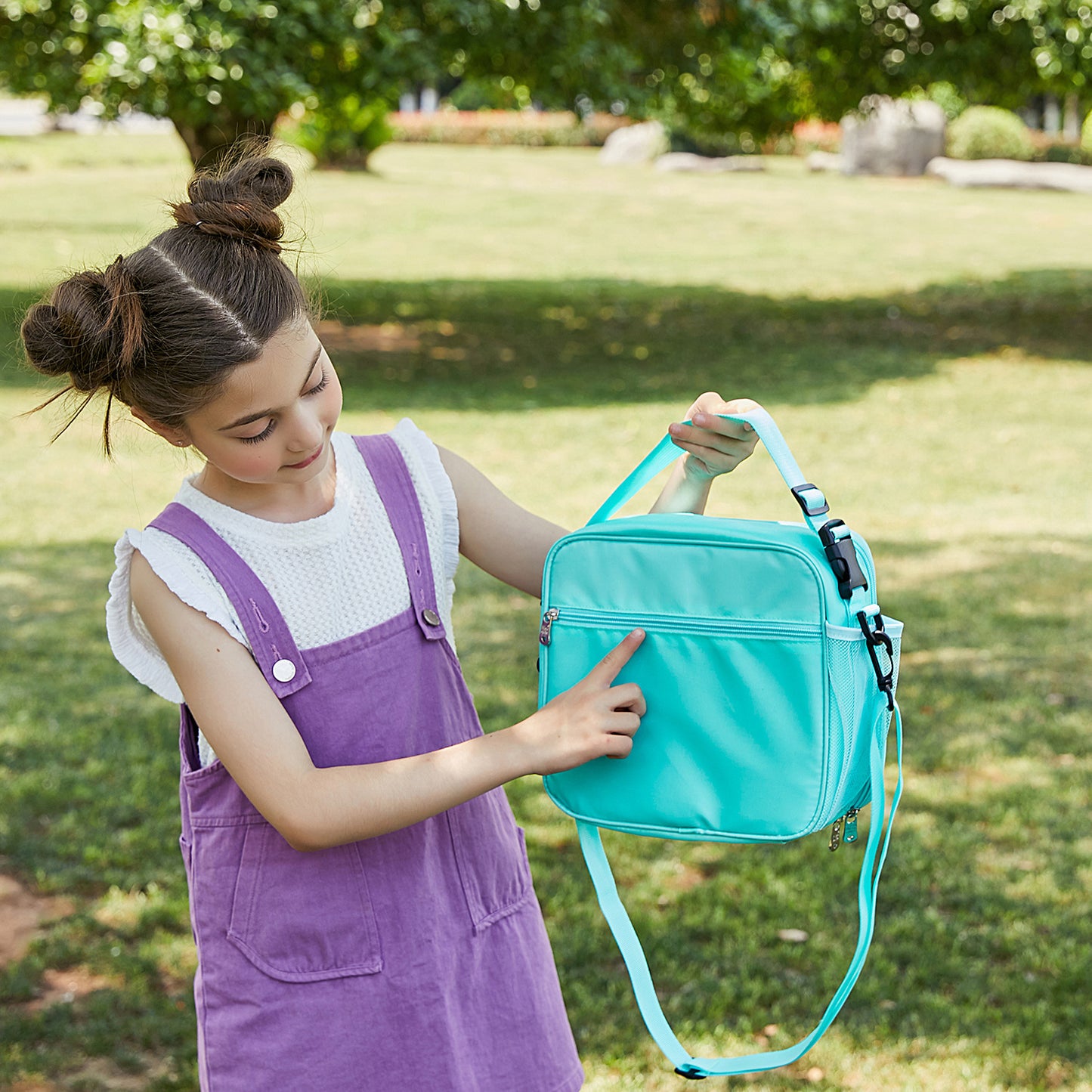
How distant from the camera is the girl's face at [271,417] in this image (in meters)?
1.63

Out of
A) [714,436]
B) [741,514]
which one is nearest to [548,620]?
[714,436]

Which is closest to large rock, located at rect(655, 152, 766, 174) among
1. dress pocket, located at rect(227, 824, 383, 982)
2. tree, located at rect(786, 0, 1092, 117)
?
tree, located at rect(786, 0, 1092, 117)

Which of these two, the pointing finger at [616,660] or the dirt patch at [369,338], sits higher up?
the pointing finger at [616,660]

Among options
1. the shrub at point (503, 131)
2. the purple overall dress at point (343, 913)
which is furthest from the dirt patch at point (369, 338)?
the shrub at point (503, 131)

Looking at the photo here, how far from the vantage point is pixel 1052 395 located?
1107cm

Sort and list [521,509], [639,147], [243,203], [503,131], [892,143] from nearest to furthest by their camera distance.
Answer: [243,203]
[521,509]
[892,143]
[639,147]
[503,131]

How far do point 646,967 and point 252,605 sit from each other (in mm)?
678

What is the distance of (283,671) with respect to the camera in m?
1.67

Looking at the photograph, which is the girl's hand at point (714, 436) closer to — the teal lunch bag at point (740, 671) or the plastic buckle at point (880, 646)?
the teal lunch bag at point (740, 671)

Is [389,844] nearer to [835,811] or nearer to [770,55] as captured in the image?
[835,811]

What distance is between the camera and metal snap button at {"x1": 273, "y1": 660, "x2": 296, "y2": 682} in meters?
1.67

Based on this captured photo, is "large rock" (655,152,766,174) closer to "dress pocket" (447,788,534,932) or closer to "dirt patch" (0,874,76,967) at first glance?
"dirt patch" (0,874,76,967)

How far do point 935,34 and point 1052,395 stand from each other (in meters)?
3.57

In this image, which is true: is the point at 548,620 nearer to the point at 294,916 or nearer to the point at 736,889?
the point at 294,916
